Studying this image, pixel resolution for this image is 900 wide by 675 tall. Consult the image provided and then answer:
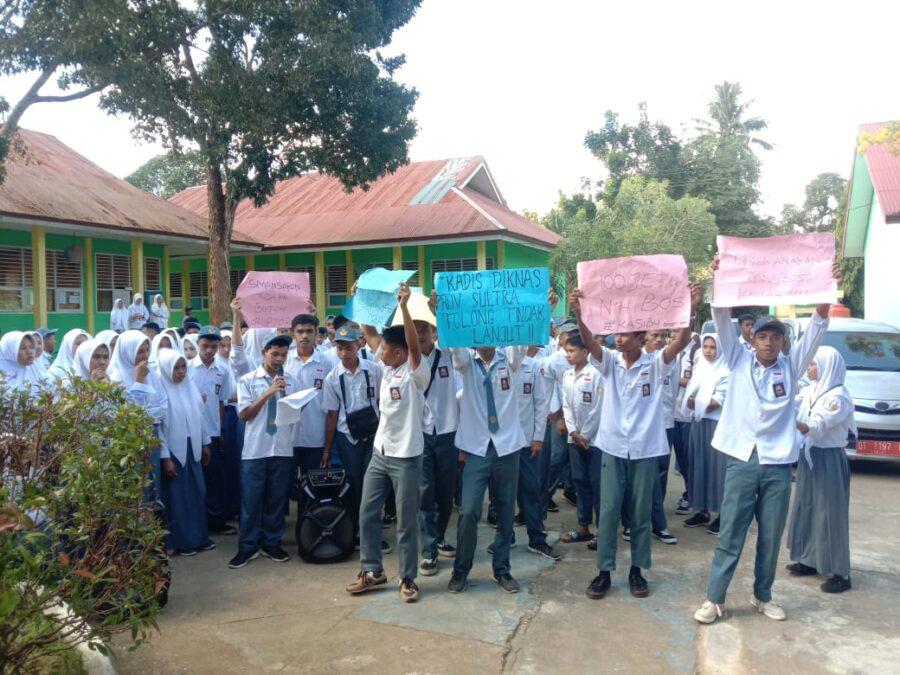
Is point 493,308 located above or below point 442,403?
above

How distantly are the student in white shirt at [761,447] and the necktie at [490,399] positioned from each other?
1474 mm

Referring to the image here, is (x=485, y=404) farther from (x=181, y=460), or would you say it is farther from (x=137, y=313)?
(x=137, y=313)

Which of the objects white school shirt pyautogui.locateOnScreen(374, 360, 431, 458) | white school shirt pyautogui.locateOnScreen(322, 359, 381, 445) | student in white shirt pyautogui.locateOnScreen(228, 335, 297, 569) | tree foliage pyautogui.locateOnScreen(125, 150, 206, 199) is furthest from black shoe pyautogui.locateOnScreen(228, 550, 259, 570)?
tree foliage pyautogui.locateOnScreen(125, 150, 206, 199)

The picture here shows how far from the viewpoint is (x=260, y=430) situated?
5695 millimetres

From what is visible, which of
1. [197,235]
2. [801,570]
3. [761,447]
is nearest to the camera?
[761,447]

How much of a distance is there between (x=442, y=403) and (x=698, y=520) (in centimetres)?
298

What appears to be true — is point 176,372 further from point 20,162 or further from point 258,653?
point 20,162

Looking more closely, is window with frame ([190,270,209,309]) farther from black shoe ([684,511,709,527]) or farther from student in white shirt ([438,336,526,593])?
student in white shirt ([438,336,526,593])

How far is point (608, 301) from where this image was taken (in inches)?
192

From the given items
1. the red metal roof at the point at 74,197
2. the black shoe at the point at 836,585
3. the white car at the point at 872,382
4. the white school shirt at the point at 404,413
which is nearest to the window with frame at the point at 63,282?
the red metal roof at the point at 74,197

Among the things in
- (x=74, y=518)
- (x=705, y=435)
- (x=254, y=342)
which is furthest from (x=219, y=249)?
(x=74, y=518)

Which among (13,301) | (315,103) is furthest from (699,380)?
(13,301)

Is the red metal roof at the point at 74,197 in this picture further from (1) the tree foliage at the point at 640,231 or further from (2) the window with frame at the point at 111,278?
(1) the tree foliage at the point at 640,231

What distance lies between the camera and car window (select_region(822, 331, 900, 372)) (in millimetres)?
9539
